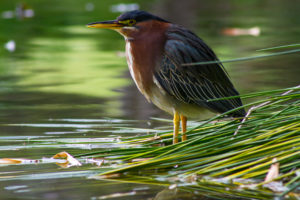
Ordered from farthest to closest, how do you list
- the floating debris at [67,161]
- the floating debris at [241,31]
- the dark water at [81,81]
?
1. the floating debris at [241,31]
2. the floating debris at [67,161]
3. the dark water at [81,81]

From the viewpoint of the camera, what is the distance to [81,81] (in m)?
7.17

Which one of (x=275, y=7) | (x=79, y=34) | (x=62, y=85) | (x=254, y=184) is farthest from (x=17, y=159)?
(x=275, y=7)

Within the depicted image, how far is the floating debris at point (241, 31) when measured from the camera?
1101 centimetres

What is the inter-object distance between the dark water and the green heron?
18.1 inches

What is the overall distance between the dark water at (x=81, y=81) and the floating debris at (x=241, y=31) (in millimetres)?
107

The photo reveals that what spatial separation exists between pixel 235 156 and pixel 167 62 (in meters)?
0.89

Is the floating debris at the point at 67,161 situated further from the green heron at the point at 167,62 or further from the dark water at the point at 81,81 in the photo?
the green heron at the point at 167,62

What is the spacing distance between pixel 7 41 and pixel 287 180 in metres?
8.23

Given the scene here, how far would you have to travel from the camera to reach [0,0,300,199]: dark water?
3.48 m

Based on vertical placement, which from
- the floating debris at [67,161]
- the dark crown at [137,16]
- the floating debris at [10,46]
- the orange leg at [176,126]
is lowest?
the floating debris at [67,161]

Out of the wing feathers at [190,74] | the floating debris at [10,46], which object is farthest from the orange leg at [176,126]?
the floating debris at [10,46]

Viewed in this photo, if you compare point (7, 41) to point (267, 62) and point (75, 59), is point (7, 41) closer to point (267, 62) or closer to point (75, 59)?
point (75, 59)

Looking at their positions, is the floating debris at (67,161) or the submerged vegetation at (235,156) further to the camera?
the floating debris at (67,161)

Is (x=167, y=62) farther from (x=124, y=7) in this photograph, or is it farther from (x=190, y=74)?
(x=124, y=7)
